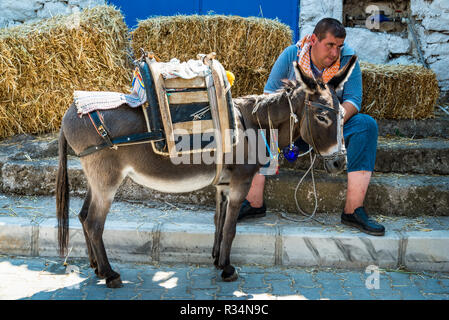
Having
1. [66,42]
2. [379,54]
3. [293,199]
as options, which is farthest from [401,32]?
[66,42]

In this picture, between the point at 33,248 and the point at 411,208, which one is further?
the point at 411,208

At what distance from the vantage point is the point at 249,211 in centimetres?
388

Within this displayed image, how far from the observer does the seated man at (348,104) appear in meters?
3.51

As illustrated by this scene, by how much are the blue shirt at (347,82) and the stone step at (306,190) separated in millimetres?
826

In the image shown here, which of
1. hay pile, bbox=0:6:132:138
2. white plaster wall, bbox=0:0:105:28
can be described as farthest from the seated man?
white plaster wall, bbox=0:0:105:28

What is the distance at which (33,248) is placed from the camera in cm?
361

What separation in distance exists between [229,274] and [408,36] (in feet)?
15.8

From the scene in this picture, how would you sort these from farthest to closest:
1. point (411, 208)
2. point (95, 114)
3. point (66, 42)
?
point (66, 42)
point (411, 208)
point (95, 114)

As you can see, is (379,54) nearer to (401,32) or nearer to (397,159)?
(401,32)

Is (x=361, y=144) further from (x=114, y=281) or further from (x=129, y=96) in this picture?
(x=114, y=281)

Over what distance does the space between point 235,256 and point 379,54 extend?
4148 millimetres

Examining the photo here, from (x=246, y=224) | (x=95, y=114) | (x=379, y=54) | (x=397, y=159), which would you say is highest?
(x=379, y=54)

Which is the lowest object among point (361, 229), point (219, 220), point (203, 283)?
point (203, 283)

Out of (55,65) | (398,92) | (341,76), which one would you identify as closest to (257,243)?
(341,76)
